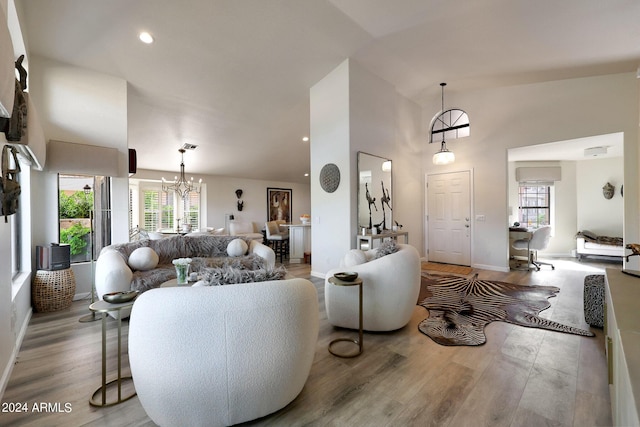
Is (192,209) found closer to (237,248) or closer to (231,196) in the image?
(231,196)

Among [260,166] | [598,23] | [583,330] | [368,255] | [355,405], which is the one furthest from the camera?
[260,166]

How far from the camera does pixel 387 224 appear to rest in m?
5.40

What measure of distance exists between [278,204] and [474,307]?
773 cm

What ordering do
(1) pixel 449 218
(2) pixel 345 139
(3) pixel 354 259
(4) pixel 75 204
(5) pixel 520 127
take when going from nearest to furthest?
(3) pixel 354 259
(4) pixel 75 204
(2) pixel 345 139
(5) pixel 520 127
(1) pixel 449 218

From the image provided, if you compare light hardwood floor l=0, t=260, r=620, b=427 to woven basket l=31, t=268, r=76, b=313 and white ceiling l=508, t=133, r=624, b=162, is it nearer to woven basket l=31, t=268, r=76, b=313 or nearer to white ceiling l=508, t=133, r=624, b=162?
woven basket l=31, t=268, r=76, b=313

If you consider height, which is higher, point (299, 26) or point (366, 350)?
point (299, 26)

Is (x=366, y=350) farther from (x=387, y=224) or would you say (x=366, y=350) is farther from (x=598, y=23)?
(x=598, y=23)

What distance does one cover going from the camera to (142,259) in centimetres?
351

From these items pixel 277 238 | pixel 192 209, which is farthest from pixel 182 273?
pixel 192 209

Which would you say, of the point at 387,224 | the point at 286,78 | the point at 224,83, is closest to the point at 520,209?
the point at 387,224

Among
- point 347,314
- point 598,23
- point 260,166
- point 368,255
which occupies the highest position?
point 598,23

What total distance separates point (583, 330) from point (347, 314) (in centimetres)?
234

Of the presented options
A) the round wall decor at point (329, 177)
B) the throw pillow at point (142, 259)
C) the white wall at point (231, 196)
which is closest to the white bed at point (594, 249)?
the round wall decor at point (329, 177)

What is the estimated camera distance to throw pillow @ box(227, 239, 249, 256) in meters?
4.41
